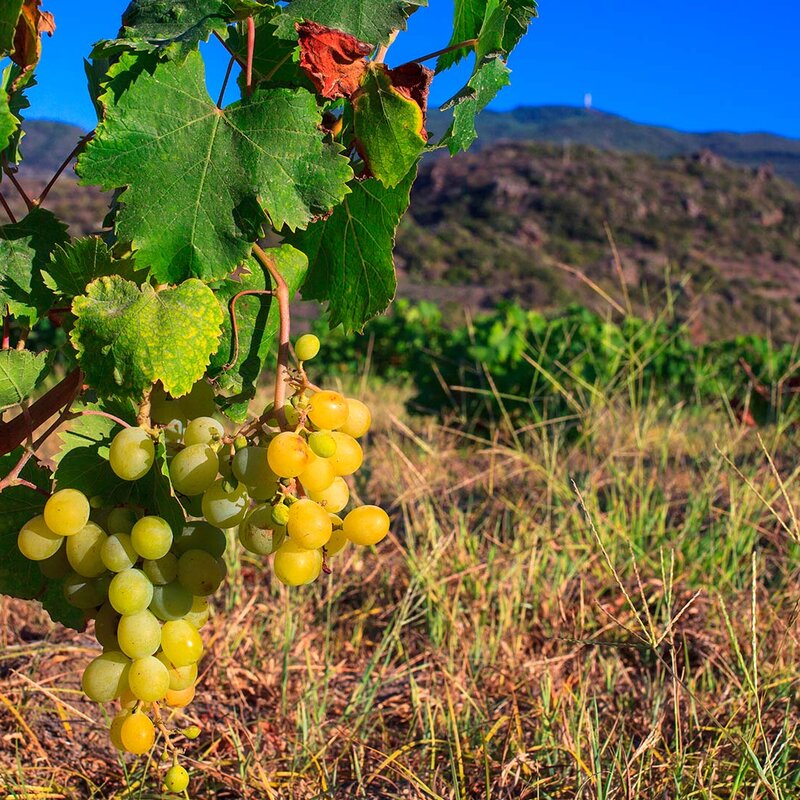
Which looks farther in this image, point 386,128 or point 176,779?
point 176,779

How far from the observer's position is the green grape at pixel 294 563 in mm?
855

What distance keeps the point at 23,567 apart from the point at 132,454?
297mm

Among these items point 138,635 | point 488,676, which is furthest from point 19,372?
point 488,676

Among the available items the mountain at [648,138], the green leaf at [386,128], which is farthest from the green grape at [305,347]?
the mountain at [648,138]

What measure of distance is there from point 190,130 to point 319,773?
1.08 metres

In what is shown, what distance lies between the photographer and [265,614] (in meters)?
2.12

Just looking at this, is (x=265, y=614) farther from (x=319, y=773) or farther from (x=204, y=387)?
(x=204, y=387)

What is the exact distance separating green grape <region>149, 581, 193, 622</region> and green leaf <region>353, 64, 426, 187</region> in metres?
0.51

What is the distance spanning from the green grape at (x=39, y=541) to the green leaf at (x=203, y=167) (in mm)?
300

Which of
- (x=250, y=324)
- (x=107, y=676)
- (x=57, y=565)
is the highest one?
(x=250, y=324)

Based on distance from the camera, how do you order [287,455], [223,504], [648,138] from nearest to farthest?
[287,455] < [223,504] < [648,138]

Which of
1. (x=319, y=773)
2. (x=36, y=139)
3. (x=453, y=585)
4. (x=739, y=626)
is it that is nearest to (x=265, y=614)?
(x=453, y=585)

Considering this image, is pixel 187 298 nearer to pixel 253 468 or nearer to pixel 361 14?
pixel 253 468

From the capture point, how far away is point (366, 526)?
35.2 inches
